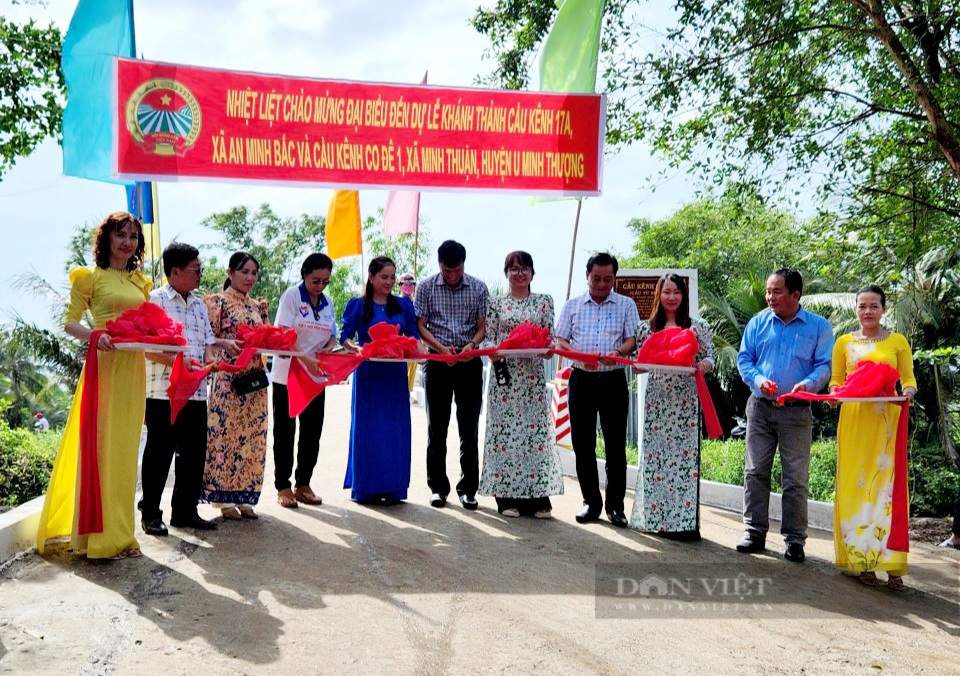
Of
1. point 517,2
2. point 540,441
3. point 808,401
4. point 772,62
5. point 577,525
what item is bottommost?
point 577,525

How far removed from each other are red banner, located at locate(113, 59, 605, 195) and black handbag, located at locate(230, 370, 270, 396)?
1.64m

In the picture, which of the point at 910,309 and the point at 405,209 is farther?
the point at 405,209

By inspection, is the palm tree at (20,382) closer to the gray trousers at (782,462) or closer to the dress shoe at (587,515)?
the dress shoe at (587,515)

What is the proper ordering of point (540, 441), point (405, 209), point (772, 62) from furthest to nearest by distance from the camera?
point (405, 209)
point (772, 62)
point (540, 441)

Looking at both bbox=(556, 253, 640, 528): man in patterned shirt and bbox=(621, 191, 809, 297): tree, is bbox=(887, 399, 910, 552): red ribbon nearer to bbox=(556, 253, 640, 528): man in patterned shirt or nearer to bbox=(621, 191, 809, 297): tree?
bbox=(556, 253, 640, 528): man in patterned shirt

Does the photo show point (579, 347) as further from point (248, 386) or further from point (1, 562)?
point (1, 562)

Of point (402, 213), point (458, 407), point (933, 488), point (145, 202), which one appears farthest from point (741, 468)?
point (402, 213)

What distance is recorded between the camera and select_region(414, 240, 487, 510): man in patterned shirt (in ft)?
21.2

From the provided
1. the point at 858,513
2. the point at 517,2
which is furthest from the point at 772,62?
the point at 858,513

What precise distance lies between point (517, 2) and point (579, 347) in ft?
19.1

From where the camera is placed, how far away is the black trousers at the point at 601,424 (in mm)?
6113

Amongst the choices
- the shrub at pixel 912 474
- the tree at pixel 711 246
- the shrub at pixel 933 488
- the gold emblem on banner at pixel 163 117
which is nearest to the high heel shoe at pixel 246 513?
the gold emblem on banner at pixel 163 117

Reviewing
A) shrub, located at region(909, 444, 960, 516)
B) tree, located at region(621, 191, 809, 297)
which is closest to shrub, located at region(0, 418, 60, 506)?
shrub, located at region(909, 444, 960, 516)

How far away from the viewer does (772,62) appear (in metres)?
8.70
